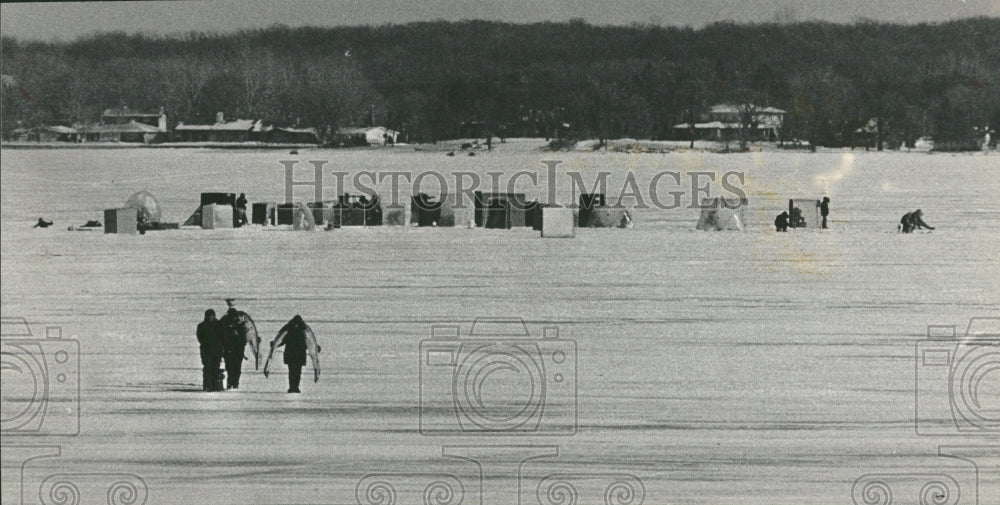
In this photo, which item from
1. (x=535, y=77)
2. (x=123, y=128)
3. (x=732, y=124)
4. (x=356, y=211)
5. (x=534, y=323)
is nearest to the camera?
(x=534, y=323)

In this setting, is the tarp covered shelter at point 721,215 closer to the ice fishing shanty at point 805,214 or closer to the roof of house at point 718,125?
the ice fishing shanty at point 805,214

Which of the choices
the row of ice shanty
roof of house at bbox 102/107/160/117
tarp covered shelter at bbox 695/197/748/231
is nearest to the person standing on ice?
the row of ice shanty

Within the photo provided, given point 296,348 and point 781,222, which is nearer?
point 296,348

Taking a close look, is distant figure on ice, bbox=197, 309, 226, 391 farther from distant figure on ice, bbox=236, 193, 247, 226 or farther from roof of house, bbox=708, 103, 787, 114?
roof of house, bbox=708, 103, 787, 114

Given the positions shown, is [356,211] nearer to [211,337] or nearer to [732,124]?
[211,337]

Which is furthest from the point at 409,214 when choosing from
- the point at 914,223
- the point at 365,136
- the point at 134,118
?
the point at 914,223

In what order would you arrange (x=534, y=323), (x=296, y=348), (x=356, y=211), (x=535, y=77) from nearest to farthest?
(x=296, y=348)
(x=534, y=323)
(x=535, y=77)
(x=356, y=211)

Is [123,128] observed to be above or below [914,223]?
above

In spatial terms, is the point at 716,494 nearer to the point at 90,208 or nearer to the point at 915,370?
the point at 915,370
